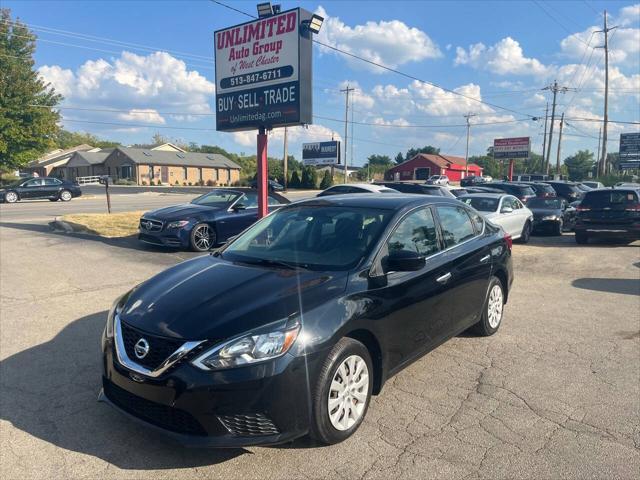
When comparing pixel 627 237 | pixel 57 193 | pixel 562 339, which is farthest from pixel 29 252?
pixel 57 193

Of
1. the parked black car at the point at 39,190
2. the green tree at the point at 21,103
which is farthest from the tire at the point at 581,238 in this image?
the green tree at the point at 21,103

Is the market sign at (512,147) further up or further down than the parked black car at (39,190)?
further up

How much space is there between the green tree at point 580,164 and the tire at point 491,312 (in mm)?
123758

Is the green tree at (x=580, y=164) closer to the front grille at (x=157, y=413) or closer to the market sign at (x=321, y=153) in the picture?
the market sign at (x=321, y=153)

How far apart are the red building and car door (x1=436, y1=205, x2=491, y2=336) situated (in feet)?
266

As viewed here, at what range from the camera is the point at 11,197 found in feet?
101

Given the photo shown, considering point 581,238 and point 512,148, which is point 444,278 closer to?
point 581,238

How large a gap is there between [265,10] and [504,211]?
7649mm

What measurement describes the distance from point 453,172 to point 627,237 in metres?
80.4

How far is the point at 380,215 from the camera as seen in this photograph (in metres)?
4.31

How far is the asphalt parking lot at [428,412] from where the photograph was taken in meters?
3.13

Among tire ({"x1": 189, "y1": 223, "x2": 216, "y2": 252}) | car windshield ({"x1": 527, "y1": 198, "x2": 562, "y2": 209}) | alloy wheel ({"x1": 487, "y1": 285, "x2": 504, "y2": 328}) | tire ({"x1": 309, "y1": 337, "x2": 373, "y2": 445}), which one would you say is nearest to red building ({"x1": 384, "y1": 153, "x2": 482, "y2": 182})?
car windshield ({"x1": 527, "y1": 198, "x2": 562, "y2": 209})

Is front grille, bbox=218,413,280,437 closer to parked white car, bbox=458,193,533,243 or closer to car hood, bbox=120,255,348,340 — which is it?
car hood, bbox=120,255,348,340

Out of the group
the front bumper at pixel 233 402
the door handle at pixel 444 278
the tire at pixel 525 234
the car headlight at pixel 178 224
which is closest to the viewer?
the front bumper at pixel 233 402
